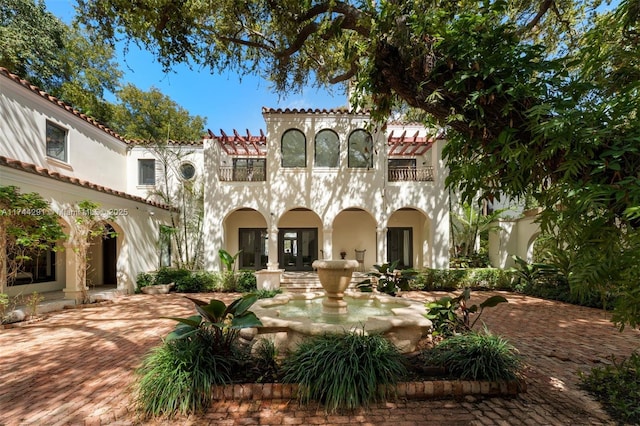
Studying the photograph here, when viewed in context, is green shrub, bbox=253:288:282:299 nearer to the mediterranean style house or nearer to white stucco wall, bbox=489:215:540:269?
the mediterranean style house

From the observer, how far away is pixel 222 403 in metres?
3.57

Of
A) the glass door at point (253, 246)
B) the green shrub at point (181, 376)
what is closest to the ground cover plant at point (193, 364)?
the green shrub at point (181, 376)

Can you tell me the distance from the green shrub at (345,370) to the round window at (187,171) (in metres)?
14.1

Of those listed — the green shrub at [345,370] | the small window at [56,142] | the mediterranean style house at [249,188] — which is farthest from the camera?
the small window at [56,142]

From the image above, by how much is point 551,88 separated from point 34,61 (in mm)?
22141

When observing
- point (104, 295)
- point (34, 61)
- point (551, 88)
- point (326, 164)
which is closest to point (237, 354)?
point (551, 88)

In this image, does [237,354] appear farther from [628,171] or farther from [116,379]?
[628,171]

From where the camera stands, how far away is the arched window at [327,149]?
13383 millimetres

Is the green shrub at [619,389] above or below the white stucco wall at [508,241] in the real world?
below

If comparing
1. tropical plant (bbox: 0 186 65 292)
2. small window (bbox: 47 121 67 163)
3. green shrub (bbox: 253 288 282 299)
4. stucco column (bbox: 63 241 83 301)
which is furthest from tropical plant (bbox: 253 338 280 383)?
small window (bbox: 47 121 67 163)

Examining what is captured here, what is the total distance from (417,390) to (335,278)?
2496 mm

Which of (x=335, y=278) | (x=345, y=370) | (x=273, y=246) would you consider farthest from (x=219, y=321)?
(x=273, y=246)

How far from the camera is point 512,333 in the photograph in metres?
6.48

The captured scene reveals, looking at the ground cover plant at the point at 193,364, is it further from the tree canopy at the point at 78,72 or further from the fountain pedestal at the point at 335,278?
the tree canopy at the point at 78,72
